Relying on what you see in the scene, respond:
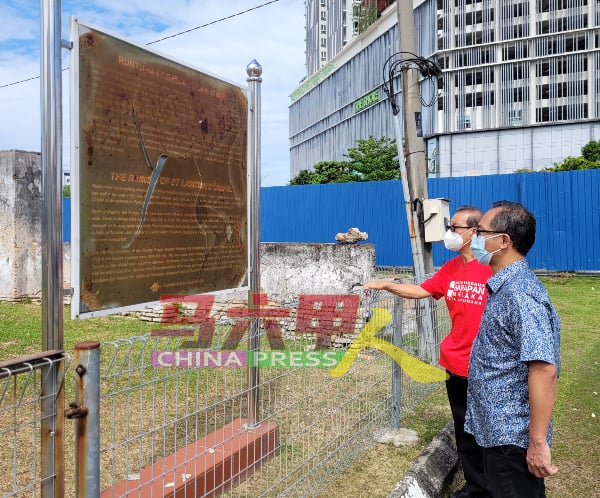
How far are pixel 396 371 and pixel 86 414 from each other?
2850 millimetres

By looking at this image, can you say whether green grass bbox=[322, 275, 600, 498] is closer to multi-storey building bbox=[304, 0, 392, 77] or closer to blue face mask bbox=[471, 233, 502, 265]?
blue face mask bbox=[471, 233, 502, 265]

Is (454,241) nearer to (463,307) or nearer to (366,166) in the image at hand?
(463,307)

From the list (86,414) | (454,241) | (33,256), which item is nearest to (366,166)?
(33,256)

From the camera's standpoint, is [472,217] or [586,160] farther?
[586,160]

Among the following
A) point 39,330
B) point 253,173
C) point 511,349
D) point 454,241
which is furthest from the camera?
point 39,330

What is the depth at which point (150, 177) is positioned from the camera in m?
2.79

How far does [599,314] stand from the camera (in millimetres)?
8586

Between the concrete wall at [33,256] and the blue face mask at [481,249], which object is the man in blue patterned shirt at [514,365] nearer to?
the blue face mask at [481,249]

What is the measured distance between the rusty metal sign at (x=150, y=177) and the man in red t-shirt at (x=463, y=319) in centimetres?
138

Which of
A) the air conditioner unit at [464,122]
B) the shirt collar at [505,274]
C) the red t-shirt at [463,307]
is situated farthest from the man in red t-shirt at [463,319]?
the air conditioner unit at [464,122]

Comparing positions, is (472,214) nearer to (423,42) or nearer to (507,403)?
(507,403)

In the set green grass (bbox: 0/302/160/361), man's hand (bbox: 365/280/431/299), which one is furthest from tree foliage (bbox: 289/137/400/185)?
man's hand (bbox: 365/280/431/299)

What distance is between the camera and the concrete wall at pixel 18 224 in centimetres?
1017

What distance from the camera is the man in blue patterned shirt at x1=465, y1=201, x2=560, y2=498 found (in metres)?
2.02
